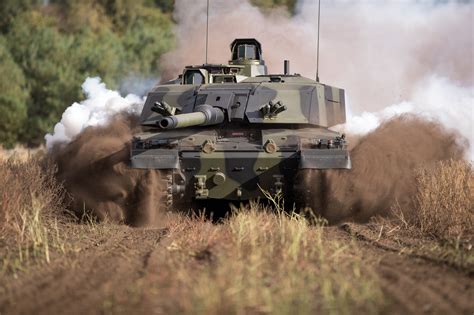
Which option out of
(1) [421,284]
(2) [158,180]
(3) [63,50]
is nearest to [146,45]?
(3) [63,50]

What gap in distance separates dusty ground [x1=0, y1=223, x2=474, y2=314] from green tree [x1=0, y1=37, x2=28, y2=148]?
84.0 feet

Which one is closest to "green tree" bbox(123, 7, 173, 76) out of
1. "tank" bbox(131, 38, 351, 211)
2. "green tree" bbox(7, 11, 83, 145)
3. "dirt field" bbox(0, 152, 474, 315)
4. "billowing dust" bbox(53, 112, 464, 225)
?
"green tree" bbox(7, 11, 83, 145)

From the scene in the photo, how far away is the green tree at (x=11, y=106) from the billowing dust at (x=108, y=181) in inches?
799

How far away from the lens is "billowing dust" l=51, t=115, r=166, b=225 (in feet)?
44.3

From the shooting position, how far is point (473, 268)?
8.19 m

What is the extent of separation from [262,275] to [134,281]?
3.50 feet

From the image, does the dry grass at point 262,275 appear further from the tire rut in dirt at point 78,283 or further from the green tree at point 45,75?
the green tree at point 45,75

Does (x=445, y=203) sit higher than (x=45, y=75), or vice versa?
(x=45, y=75)

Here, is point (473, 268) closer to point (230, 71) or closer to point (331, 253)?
point (331, 253)

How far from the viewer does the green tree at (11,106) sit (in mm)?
35031

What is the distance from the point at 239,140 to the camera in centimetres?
1355

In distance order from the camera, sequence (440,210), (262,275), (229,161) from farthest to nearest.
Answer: (229,161) → (440,210) → (262,275)

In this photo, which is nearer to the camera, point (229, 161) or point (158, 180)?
point (229, 161)

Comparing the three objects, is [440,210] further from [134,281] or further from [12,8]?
[12,8]
